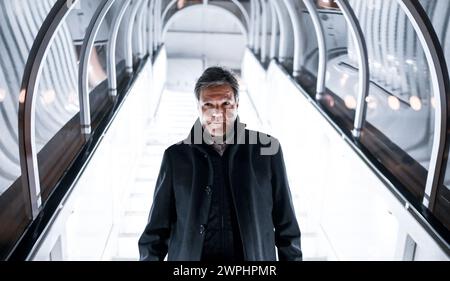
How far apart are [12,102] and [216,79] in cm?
251

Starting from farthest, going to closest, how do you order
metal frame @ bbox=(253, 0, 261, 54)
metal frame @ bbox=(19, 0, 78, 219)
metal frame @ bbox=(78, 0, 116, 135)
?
metal frame @ bbox=(253, 0, 261, 54) → metal frame @ bbox=(78, 0, 116, 135) → metal frame @ bbox=(19, 0, 78, 219)

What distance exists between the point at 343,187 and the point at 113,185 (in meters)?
2.20

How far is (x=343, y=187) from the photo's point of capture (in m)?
3.92

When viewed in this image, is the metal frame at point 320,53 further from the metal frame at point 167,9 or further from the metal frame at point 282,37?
the metal frame at point 167,9

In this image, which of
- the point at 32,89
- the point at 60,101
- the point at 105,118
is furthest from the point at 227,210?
the point at 60,101

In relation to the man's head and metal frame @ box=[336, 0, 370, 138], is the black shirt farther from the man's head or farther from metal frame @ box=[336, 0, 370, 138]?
metal frame @ box=[336, 0, 370, 138]

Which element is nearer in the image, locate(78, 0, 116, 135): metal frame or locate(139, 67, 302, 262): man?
locate(139, 67, 302, 262): man

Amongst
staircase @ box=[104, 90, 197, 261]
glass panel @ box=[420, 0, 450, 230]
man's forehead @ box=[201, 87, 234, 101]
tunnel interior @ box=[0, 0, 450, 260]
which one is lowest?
staircase @ box=[104, 90, 197, 261]

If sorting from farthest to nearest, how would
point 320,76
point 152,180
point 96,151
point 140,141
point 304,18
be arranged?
point 304,18 < point 140,141 < point 152,180 < point 320,76 < point 96,151

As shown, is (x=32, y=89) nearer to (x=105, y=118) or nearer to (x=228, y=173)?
(x=228, y=173)

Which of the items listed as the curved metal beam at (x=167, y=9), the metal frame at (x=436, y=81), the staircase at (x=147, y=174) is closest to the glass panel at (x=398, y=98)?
the metal frame at (x=436, y=81)

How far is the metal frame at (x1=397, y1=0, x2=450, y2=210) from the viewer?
2.46 m

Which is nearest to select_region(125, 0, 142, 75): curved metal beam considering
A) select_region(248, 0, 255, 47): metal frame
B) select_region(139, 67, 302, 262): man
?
select_region(139, 67, 302, 262): man

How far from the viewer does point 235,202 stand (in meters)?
1.90
